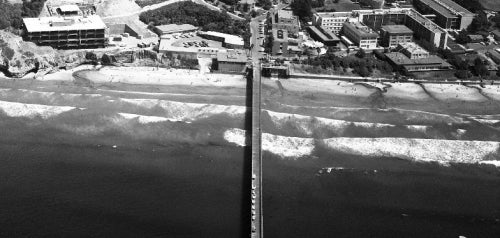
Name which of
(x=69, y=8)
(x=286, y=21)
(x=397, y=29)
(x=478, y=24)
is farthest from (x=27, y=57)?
(x=478, y=24)

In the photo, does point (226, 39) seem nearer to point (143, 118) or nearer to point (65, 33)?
point (65, 33)

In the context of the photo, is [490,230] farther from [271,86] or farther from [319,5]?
[319,5]

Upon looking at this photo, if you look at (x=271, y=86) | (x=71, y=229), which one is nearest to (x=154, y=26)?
(x=271, y=86)

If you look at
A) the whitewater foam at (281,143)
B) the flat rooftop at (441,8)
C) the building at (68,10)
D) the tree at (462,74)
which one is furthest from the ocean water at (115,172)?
the flat rooftop at (441,8)

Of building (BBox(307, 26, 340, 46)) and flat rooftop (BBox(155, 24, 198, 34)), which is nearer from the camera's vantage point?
flat rooftop (BBox(155, 24, 198, 34))

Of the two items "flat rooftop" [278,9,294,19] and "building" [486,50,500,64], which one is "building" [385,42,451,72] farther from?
"flat rooftop" [278,9,294,19]

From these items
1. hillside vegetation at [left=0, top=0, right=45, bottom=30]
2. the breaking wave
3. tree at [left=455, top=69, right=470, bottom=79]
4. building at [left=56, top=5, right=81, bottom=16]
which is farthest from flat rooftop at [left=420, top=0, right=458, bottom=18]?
hillside vegetation at [left=0, top=0, right=45, bottom=30]
